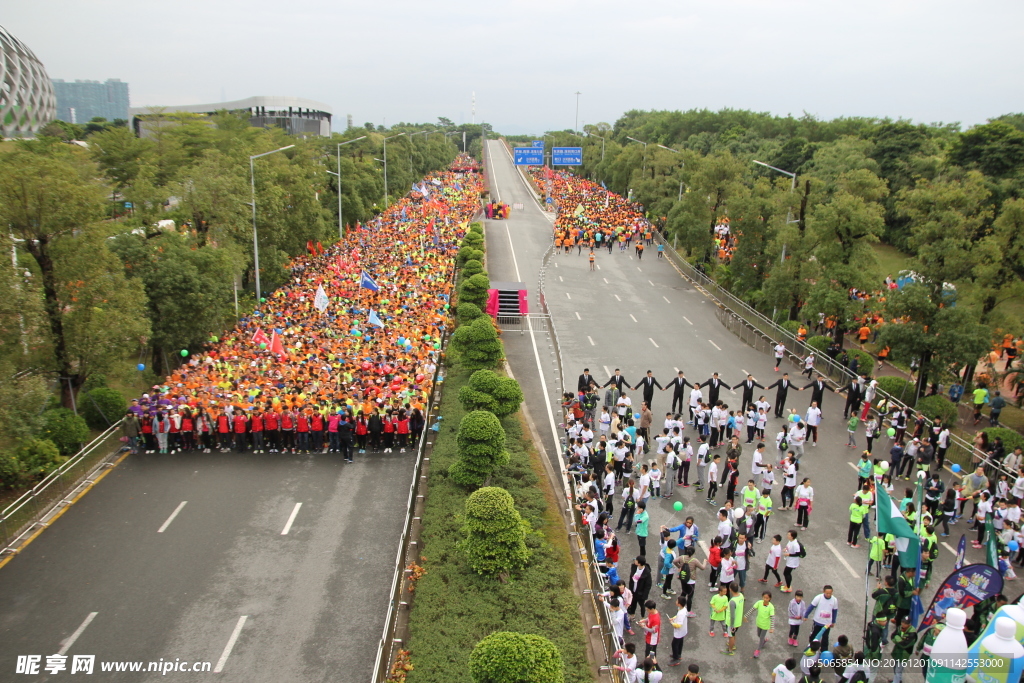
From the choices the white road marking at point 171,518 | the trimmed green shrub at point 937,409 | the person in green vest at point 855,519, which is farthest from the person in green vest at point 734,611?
the trimmed green shrub at point 937,409

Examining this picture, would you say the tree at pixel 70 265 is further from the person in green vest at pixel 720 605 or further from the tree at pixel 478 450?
the person in green vest at pixel 720 605

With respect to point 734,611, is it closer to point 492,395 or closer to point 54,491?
point 492,395

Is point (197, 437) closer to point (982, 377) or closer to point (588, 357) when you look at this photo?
point (588, 357)

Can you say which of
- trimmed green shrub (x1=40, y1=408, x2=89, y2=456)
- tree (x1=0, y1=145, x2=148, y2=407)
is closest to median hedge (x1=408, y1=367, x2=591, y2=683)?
trimmed green shrub (x1=40, y1=408, x2=89, y2=456)

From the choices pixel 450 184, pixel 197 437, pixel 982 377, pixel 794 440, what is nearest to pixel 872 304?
pixel 982 377

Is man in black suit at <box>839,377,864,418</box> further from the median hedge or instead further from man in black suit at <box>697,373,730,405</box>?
the median hedge

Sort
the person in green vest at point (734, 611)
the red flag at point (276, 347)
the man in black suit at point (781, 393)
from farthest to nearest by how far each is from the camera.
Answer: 1. the red flag at point (276, 347)
2. the man in black suit at point (781, 393)
3. the person in green vest at point (734, 611)
